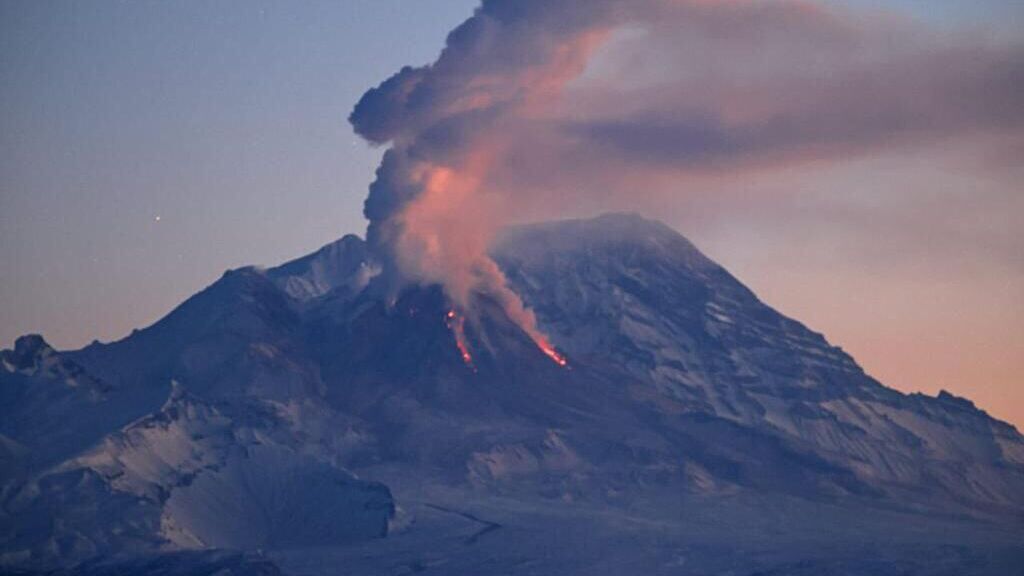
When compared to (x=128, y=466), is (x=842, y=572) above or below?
below

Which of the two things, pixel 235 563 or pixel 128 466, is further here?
pixel 128 466

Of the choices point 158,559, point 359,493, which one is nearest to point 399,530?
point 359,493

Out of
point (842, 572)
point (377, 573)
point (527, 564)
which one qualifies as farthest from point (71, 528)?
point (842, 572)

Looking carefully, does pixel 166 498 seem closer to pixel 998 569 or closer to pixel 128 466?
pixel 128 466

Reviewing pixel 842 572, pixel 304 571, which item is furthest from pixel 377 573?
pixel 842 572

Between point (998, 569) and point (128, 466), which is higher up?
point (128, 466)

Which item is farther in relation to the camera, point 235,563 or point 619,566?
point 619,566

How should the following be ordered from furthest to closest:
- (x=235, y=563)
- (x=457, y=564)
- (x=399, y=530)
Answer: (x=399, y=530), (x=457, y=564), (x=235, y=563)

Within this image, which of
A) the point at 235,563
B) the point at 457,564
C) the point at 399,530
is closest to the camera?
the point at 235,563

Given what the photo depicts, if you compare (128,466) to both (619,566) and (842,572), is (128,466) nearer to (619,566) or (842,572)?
(619,566)
